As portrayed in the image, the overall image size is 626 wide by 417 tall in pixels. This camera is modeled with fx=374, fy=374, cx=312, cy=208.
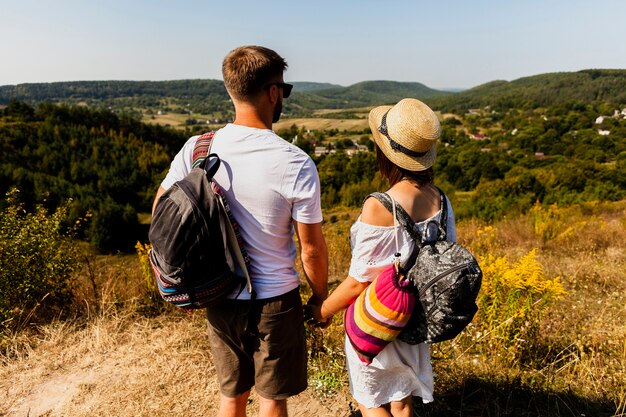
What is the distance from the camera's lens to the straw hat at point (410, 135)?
1.52m

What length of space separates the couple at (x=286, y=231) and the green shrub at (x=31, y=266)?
2.27 metres

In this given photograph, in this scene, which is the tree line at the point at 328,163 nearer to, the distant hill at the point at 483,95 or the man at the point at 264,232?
the man at the point at 264,232

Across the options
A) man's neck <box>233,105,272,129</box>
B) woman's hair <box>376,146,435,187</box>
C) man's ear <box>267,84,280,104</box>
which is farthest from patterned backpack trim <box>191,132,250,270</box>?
woman's hair <box>376,146,435,187</box>

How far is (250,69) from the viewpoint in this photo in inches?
58.4

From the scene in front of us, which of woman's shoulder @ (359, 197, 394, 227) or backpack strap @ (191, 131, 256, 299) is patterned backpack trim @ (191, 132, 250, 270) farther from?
woman's shoulder @ (359, 197, 394, 227)

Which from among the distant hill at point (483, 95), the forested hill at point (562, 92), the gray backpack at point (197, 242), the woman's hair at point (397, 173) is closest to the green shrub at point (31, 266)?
the gray backpack at point (197, 242)

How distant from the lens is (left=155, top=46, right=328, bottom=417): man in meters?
1.50

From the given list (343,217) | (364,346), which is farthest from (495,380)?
(343,217)

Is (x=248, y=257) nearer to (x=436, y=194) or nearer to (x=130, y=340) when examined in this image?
(x=436, y=194)

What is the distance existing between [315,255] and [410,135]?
0.65 m

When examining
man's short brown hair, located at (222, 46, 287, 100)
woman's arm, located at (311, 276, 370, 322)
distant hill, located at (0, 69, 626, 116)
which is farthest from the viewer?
distant hill, located at (0, 69, 626, 116)

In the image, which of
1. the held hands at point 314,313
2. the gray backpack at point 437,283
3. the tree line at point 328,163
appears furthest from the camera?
the tree line at point 328,163

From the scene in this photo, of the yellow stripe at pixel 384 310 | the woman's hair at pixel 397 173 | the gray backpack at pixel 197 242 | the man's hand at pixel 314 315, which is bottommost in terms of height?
the man's hand at pixel 314 315

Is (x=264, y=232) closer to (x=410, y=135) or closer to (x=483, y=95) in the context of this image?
(x=410, y=135)
